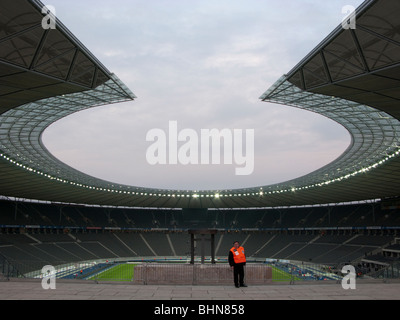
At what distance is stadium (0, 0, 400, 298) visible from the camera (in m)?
14.1

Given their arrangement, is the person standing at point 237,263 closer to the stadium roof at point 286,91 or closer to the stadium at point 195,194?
the stadium at point 195,194

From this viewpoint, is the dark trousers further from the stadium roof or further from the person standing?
the stadium roof

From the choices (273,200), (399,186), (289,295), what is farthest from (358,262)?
(289,295)

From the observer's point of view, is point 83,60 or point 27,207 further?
point 27,207

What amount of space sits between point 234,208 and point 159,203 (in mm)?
22813

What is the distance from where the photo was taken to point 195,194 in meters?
75.2

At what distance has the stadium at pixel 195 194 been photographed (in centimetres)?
1413

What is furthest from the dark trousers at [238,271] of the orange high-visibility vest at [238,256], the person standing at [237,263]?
the orange high-visibility vest at [238,256]

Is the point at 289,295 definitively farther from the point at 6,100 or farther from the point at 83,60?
the point at 6,100

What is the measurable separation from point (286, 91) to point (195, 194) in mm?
52370

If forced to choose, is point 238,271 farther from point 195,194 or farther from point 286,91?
point 195,194

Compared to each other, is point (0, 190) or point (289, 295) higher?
point (0, 190)

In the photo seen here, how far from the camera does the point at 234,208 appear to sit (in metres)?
97.6

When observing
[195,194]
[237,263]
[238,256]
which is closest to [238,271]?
[237,263]
